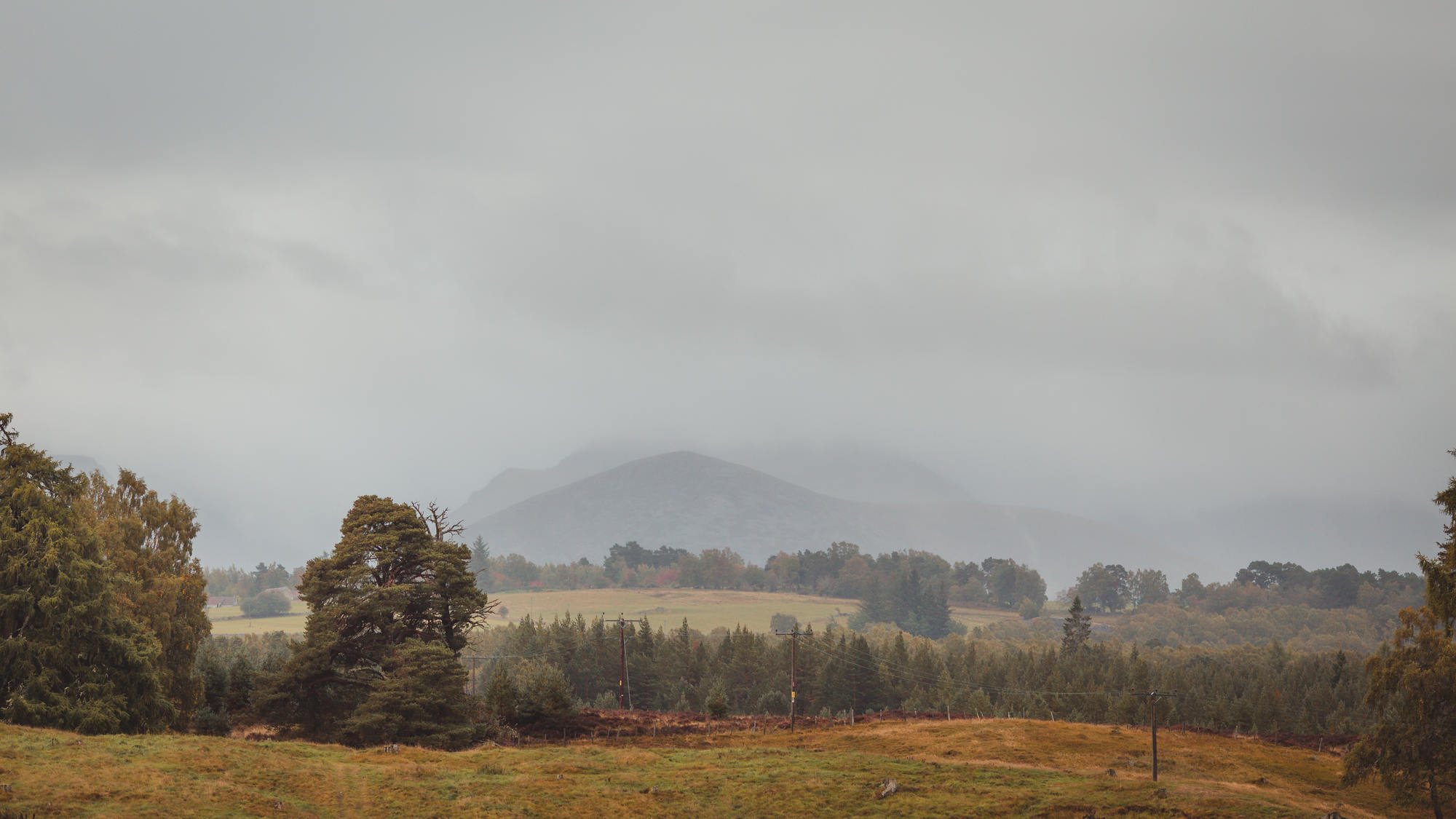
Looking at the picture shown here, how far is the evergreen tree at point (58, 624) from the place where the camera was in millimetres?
58938

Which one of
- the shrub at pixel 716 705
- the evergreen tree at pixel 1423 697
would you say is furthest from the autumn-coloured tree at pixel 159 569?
the evergreen tree at pixel 1423 697

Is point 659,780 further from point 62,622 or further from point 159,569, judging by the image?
point 159,569

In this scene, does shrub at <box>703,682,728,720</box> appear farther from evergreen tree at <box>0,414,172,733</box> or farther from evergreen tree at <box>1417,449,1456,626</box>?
evergreen tree at <box>1417,449,1456,626</box>

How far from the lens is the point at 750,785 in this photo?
6575 centimetres

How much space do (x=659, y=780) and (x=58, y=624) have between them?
142ft

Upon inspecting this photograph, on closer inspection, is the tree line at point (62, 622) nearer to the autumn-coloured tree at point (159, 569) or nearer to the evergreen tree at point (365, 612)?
the autumn-coloured tree at point (159, 569)

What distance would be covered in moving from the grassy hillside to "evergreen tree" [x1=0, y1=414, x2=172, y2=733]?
18.4ft

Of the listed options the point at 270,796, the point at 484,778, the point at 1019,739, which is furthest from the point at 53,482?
the point at 1019,739

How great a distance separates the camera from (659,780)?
220 ft

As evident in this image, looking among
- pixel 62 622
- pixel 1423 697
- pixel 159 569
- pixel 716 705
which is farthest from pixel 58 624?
pixel 1423 697

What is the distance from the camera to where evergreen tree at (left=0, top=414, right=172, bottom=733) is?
58.9m

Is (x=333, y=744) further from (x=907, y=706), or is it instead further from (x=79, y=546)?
(x=907, y=706)

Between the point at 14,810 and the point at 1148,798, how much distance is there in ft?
212

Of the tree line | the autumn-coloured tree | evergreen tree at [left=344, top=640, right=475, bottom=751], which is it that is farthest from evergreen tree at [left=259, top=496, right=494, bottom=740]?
the tree line
